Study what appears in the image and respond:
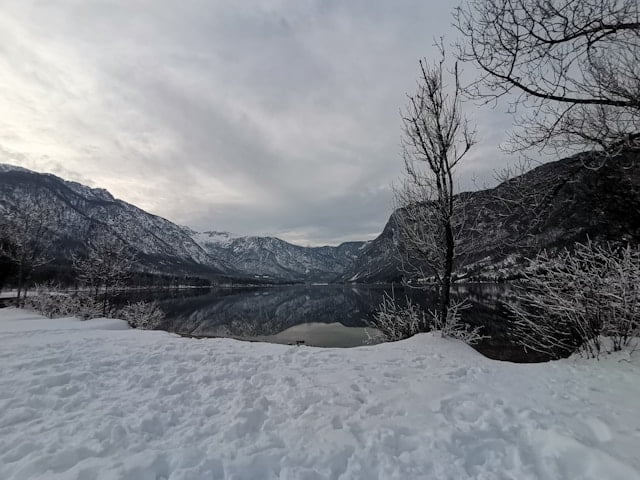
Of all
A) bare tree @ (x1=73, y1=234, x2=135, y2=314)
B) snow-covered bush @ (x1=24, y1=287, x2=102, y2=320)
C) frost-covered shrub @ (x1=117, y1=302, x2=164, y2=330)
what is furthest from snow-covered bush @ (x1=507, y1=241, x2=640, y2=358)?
bare tree @ (x1=73, y1=234, x2=135, y2=314)

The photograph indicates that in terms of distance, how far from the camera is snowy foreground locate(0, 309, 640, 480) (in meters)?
3.00

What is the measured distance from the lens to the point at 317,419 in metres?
4.08

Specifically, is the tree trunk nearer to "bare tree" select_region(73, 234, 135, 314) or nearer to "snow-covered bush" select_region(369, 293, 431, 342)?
"snow-covered bush" select_region(369, 293, 431, 342)

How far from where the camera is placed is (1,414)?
3.86 meters

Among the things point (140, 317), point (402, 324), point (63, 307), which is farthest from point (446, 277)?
point (63, 307)

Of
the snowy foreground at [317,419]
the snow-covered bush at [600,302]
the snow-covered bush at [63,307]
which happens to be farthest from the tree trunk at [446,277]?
the snow-covered bush at [63,307]

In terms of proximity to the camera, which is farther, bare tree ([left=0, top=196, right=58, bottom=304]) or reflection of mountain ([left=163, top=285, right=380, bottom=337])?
reflection of mountain ([left=163, top=285, right=380, bottom=337])

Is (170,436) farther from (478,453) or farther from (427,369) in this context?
(427,369)

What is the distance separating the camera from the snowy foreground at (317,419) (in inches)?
118

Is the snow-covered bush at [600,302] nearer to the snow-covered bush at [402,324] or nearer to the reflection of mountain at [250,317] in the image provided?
the snow-covered bush at [402,324]

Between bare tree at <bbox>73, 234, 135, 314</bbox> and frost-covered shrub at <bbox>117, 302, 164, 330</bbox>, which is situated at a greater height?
bare tree at <bbox>73, 234, 135, 314</bbox>

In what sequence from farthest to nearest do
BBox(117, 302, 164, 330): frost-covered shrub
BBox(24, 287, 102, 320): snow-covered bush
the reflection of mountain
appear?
the reflection of mountain, BBox(117, 302, 164, 330): frost-covered shrub, BBox(24, 287, 102, 320): snow-covered bush

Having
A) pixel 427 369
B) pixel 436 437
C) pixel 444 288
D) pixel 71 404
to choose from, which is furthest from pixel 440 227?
pixel 71 404

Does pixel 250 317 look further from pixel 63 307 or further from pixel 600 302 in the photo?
pixel 600 302
